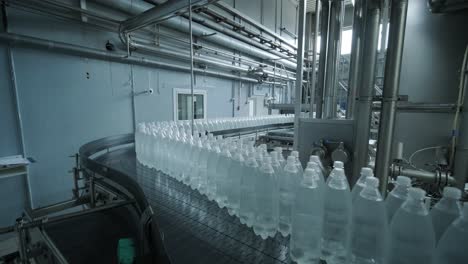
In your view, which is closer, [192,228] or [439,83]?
[192,228]

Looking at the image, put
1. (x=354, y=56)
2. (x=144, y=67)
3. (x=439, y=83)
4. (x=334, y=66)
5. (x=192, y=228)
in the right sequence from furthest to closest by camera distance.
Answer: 1. (x=144, y=67)
2. (x=439, y=83)
3. (x=334, y=66)
4. (x=354, y=56)
5. (x=192, y=228)

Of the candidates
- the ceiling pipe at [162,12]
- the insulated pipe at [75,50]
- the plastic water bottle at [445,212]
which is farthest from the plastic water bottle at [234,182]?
the insulated pipe at [75,50]

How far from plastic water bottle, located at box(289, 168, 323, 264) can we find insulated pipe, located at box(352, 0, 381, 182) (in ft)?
1.73

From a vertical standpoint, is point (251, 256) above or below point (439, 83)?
below

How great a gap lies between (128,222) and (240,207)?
57cm

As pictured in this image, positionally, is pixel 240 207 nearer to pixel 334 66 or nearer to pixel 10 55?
pixel 334 66

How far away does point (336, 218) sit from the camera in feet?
1.70

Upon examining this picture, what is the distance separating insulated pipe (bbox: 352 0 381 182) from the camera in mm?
878

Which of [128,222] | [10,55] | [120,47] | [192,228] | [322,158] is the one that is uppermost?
[120,47]

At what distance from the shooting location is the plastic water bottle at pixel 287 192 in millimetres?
631

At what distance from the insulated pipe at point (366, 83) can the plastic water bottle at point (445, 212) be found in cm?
54

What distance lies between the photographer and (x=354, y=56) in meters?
1.08

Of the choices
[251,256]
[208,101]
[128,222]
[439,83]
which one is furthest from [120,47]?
[439,83]

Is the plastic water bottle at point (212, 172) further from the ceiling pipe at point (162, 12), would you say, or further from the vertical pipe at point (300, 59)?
the ceiling pipe at point (162, 12)
